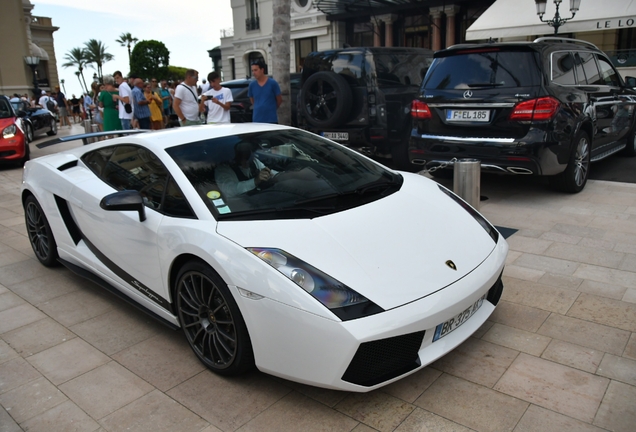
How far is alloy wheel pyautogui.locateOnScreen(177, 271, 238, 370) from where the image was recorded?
9.51ft

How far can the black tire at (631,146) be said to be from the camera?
324 inches

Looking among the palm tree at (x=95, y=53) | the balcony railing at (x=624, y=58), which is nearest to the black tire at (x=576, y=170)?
the balcony railing at (x=624, y=58)

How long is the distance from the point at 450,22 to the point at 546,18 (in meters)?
8.79

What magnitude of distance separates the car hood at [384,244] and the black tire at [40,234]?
2498mm

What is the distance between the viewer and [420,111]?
650cm

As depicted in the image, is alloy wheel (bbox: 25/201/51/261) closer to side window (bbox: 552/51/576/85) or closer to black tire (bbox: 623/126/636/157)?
side window (bbox: 552/51/576/85)

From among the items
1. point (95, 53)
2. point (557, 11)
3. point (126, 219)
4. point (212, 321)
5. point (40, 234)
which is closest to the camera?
point (212, 321)

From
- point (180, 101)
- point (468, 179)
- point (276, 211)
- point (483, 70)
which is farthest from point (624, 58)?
point (276, 211)

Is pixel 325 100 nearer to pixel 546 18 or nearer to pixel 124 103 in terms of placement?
pixel 124 103

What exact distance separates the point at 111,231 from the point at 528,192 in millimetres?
4982

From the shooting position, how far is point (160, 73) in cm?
5606

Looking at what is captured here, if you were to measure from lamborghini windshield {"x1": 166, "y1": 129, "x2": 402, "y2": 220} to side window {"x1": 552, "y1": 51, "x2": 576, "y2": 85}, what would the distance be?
3208 mm

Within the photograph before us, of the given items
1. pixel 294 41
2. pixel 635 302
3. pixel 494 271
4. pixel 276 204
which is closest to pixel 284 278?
pixel 276 204

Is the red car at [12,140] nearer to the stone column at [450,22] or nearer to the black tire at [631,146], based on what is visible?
the black tire at [631,146]
